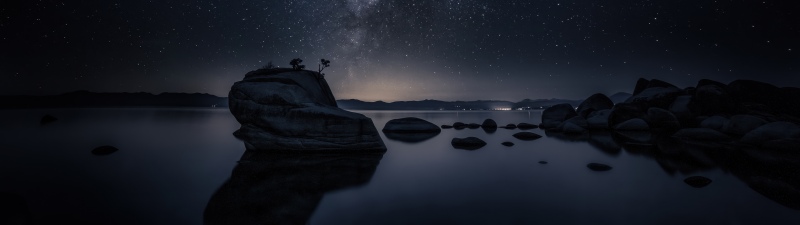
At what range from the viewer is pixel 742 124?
15109 millimetres

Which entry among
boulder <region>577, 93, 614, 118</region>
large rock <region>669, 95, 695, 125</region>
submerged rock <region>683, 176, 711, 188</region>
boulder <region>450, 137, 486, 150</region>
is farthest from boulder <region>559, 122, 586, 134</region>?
submerged rock <region>683, 176, 711, 188</region>

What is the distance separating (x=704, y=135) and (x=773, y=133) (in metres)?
3.00

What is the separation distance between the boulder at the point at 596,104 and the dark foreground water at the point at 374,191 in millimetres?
20422

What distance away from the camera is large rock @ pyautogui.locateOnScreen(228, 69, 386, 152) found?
1036 cm

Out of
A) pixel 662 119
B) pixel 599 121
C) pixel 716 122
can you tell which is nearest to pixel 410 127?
pixel 599 121

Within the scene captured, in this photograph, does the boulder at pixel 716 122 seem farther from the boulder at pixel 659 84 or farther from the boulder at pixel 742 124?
the boulder at pixel 659 84

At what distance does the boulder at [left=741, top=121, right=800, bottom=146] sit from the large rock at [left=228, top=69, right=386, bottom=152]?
52.1 ft

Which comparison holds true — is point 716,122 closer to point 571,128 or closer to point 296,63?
point 571,128

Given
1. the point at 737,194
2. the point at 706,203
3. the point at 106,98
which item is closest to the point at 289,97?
the point at 706,203

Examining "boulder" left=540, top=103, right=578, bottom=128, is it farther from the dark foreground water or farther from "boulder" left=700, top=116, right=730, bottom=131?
the dark foreground water

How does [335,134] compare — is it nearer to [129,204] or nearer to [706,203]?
[129,204]

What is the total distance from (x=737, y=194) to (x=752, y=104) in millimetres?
23213

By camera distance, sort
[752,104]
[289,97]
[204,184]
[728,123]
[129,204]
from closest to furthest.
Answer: [129,204] → [204,184] → [289,97] → [728,123] → [752,104]

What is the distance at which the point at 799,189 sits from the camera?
18.4 ft
